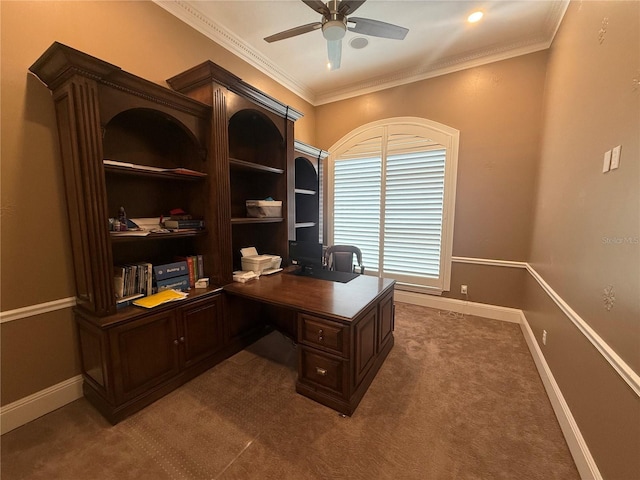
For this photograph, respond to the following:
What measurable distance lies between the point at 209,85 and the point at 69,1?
92 centimetres

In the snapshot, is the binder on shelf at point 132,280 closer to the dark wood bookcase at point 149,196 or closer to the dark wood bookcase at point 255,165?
the dark wood bookcase at point 149,196

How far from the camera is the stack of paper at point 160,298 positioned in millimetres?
1780

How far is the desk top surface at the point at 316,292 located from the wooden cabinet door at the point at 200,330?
0.20 m

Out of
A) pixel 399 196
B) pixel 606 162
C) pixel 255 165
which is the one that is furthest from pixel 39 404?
pixel 399 196

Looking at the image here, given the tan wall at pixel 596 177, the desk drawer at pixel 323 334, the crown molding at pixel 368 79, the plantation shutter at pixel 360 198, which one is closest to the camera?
the tan wall at pixel 596 177

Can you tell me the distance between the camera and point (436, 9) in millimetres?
2332

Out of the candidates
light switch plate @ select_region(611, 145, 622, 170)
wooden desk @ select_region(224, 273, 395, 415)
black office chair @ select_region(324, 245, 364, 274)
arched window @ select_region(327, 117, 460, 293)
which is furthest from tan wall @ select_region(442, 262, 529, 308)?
light switch plate @ select_region(611, 145, 622, 170)

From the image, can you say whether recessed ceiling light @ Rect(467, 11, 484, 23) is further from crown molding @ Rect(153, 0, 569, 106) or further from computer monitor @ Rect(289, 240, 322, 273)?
computer monitor @ Rect(289, 240, 322, 273)

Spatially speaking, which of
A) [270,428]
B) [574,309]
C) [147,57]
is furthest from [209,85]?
[574,309]

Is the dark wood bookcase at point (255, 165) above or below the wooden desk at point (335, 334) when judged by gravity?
above

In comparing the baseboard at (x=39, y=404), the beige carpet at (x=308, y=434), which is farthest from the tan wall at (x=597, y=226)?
the baseboard at (x=39, y=404)

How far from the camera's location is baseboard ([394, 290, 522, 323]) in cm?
307

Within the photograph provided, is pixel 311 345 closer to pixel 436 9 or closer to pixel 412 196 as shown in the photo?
pixel 412 196

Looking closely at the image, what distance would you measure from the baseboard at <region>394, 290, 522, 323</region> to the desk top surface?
151 cm
